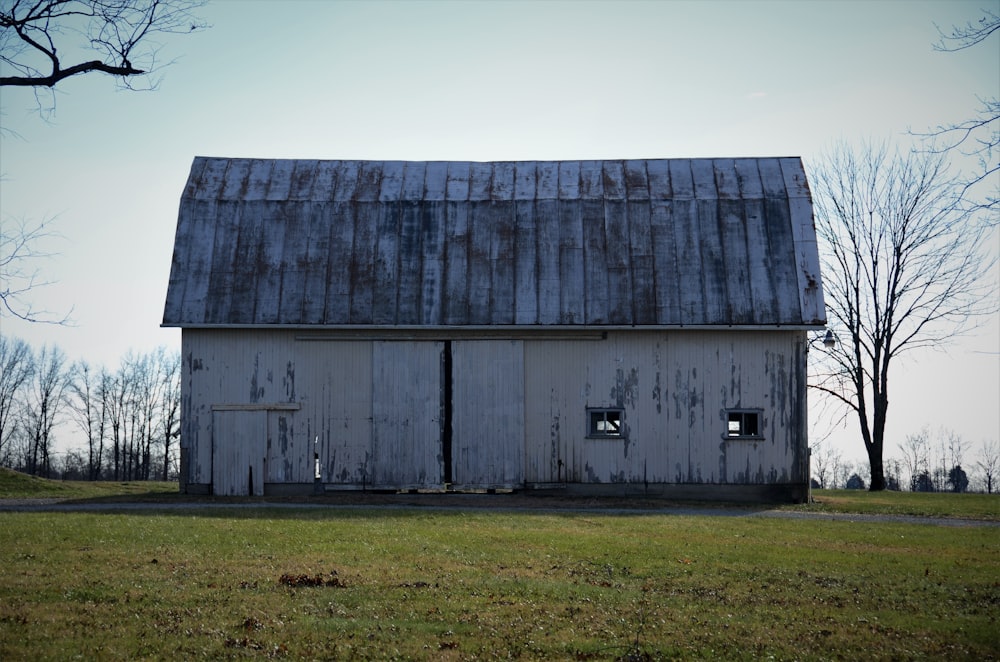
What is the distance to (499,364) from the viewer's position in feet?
103

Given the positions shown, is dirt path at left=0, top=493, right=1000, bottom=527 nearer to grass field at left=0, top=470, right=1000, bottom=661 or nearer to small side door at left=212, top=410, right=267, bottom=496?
small side door at left=212, top=410, right=267, bottom=496

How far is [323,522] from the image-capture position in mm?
22500

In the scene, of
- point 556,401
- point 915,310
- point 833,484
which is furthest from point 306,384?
point 833,484

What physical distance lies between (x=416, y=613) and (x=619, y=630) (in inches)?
99.3

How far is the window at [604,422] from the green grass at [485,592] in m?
8.93

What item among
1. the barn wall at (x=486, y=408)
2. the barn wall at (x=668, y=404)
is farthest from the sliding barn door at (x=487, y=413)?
the barn wall at (x=668, y=404)

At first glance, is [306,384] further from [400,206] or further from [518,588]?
[518,588]

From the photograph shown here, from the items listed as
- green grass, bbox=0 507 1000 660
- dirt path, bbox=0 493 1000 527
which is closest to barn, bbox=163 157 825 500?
dirt path, bbox=0 493 1000 527

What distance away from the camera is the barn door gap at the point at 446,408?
31.1 metres

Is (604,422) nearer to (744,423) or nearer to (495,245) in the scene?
(744,423)

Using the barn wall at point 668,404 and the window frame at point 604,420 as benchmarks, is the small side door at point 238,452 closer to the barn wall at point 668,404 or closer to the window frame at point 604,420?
the barn wall at point 668,404

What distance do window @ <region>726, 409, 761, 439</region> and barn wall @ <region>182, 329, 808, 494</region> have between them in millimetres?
207

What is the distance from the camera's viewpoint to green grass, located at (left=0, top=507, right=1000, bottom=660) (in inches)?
455

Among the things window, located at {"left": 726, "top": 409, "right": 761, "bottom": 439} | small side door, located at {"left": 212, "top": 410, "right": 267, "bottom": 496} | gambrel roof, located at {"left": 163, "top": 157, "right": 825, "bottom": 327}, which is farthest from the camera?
gambrel roof, located at {"left": 163, "top": 157, "right": 825, "bottom": 327}
